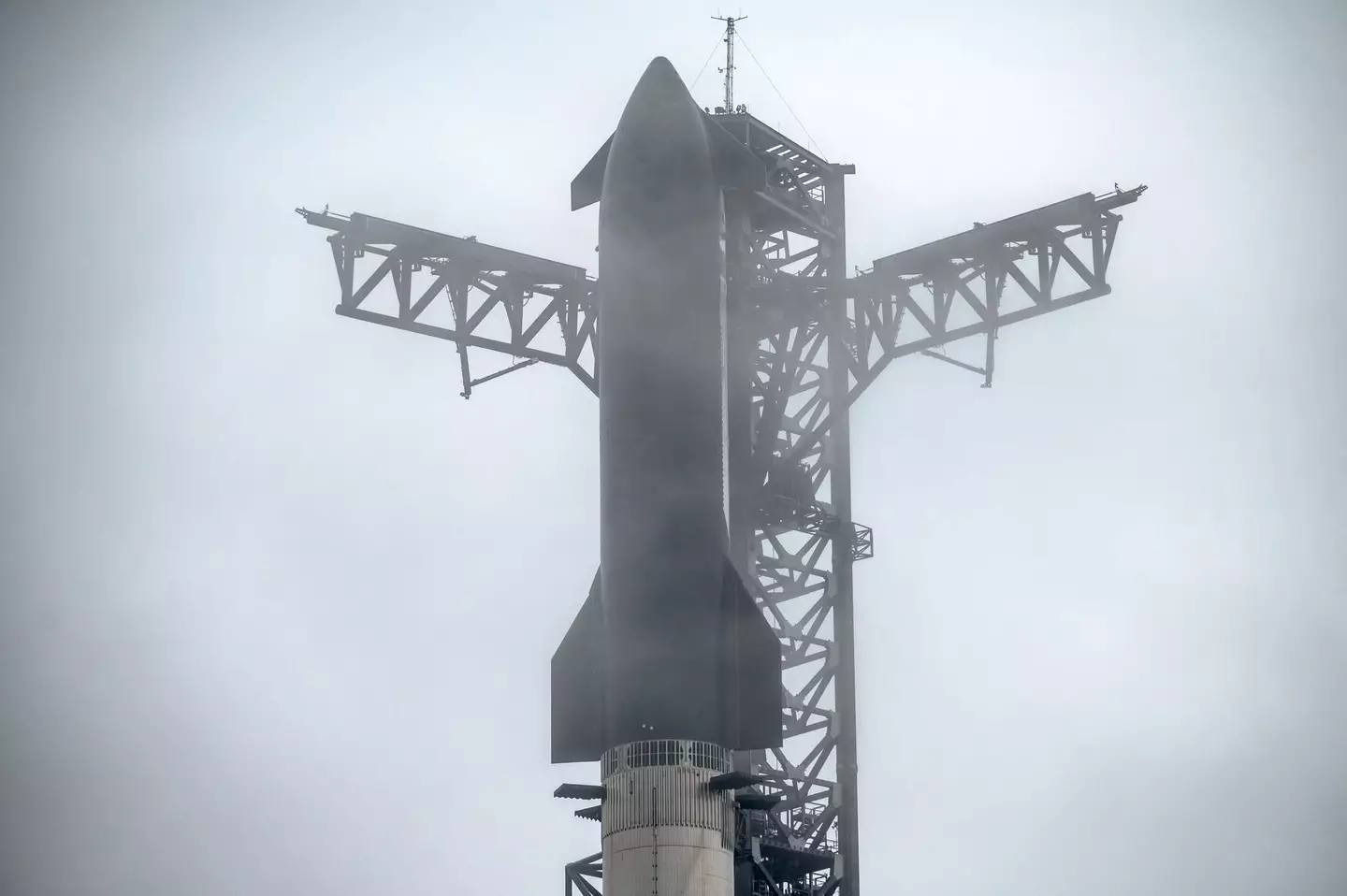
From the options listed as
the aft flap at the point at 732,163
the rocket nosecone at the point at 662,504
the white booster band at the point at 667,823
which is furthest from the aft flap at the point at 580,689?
the aft flap at the point at 732,163

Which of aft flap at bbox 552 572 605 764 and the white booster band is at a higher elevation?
aft flap at bbox 552 572 605 764

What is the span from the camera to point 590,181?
208 ft

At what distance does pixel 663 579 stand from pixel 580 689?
2.93 metres

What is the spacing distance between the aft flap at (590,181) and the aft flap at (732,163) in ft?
9.24

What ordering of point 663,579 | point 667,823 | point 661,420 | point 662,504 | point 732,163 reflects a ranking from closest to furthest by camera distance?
point 667,823, point 663,579, point 662,504, point 661,420, point 732,163

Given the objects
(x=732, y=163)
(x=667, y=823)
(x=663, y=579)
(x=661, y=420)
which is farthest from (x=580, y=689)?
(x=732, y=163)

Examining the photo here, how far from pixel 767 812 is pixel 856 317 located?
11461 mm

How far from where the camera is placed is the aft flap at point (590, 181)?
207 feet

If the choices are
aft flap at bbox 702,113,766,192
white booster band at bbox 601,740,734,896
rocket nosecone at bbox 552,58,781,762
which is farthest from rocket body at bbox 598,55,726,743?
aft flap at bbox 702,113,766,192

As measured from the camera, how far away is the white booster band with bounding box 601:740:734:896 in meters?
53.3

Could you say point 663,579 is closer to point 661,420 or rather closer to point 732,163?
point 661,420

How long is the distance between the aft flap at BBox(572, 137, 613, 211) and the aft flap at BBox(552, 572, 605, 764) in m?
10.8

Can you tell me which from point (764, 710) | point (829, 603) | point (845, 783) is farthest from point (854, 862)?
point (764, 710)

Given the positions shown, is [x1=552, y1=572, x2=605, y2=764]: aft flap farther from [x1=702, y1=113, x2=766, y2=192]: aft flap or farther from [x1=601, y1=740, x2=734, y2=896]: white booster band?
[x1=702, y1=113, x2=766, y2=192]: aft flap
